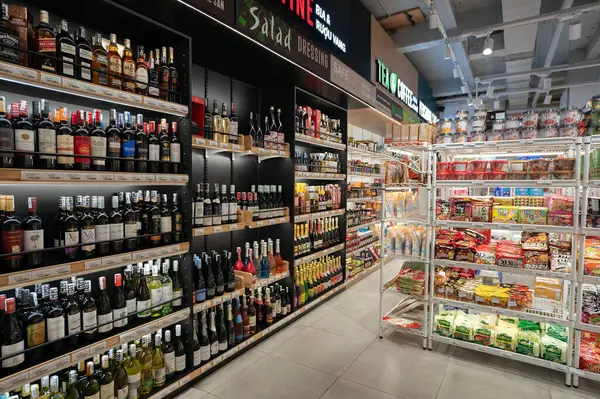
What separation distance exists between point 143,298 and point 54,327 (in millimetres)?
602

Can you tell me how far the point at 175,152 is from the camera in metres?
2.57

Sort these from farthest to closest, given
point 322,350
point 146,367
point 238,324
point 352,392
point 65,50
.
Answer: point 322,350 → point 238,324 → point 352,392 → point 146,367 → point 65,50

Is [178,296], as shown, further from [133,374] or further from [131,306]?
[133,374]

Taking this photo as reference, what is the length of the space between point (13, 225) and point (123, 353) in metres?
1.18

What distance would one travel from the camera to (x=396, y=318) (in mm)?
3736

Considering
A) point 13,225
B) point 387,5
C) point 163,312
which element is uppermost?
point 387,5

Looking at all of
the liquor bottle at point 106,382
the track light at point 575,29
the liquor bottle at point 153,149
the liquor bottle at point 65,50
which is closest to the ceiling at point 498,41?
the track light at point 575,29

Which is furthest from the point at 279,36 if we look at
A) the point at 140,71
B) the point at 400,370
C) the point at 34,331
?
the point at 400,370

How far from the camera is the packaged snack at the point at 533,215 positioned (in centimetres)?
291

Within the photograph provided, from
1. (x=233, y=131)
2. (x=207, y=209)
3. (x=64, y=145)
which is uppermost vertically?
(x=233, y=131)

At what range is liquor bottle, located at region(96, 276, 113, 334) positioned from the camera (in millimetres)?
2161

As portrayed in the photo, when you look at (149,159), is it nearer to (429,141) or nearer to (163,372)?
(163,372)

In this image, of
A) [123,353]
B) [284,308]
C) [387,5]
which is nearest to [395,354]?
[284,308]

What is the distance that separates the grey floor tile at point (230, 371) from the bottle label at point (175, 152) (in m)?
1.85
